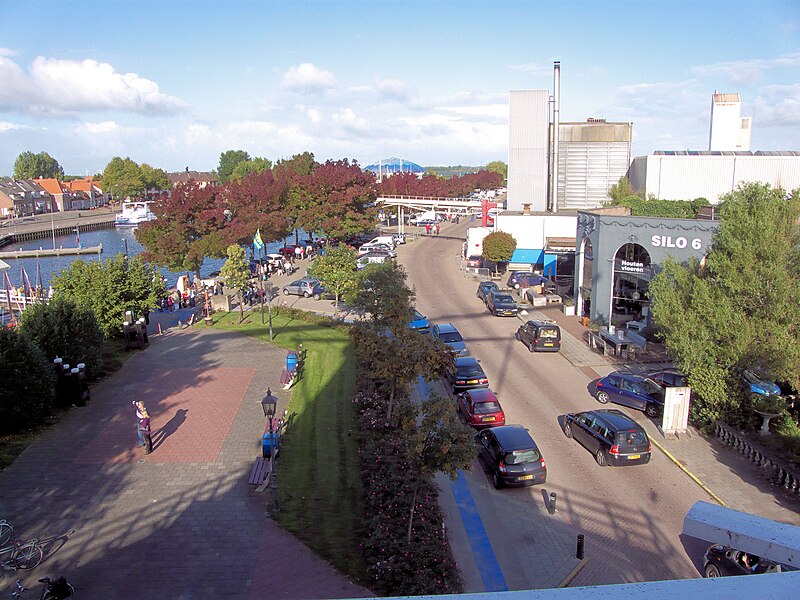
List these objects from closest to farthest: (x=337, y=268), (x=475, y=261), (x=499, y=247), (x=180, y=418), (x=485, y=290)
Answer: (x=180, y=418) → (x=337, y=268) → (x=485, y=290) → (x=499, y=247) → (x=475, y=261)

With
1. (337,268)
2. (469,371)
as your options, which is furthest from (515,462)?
(337,268)

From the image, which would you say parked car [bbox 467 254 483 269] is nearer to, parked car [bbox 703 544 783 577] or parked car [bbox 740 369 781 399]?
parked car [bbox 740 369 781 399]

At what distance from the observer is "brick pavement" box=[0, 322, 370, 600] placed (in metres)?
11.6

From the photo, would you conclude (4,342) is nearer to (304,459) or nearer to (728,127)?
(304,459)

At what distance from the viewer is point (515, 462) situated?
15750 millimetres

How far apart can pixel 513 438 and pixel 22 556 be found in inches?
434

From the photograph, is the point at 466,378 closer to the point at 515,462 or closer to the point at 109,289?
the point at 515,462

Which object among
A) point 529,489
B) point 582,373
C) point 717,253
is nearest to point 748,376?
point 717,253

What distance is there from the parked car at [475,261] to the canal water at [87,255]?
19.4 meters

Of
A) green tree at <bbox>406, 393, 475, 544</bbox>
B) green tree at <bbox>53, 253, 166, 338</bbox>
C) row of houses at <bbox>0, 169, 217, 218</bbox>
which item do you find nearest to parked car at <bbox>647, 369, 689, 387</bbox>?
green tree at <bbox>406, 393, 475, 544</bbox>

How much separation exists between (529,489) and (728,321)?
797 cm

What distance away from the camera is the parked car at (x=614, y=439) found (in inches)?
660

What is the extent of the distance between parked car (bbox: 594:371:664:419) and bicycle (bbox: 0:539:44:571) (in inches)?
674

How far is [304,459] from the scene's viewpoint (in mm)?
16797
